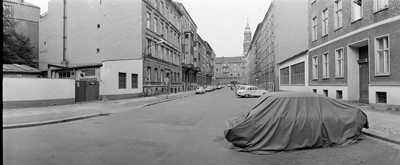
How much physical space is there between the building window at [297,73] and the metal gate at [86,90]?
2173 cm

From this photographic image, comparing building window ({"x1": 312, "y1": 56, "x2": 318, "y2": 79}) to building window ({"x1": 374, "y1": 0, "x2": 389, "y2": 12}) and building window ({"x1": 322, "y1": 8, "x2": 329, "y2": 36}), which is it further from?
building window ({"x1": 374, "y1": 0, "x2": 389, "y2": 12})

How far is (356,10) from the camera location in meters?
16.2

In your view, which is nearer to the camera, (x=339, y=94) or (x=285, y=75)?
(x=339, y=94)

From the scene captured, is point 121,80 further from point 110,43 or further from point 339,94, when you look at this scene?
point 339,94

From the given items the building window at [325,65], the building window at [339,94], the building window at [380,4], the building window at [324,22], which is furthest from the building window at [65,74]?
the building window at [380,4]

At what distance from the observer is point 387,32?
1284cm

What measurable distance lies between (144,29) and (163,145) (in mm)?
25467

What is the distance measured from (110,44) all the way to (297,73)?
23493mm

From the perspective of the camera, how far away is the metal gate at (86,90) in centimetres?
2006

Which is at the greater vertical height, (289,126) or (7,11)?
(7,11)

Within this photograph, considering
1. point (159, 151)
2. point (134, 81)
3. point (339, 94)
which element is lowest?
point (159, 151)

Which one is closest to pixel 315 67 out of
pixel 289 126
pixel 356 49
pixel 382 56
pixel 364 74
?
pixel 356 49

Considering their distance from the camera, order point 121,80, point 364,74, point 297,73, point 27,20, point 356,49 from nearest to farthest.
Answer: point 364,74, point 356,49, point 121,80, point 297,73, point 27,20

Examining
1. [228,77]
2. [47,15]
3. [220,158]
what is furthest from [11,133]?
[228,77]
